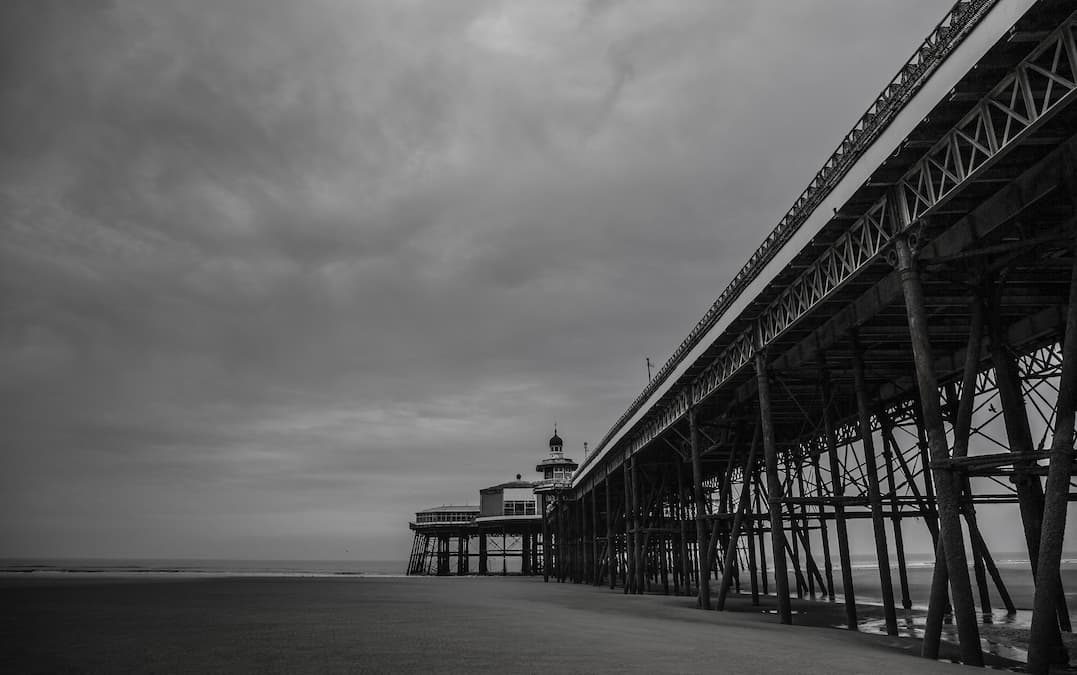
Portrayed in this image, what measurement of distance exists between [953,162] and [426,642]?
1194 cm

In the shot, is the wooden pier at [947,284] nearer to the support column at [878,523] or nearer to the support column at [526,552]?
the support column at [878,523]

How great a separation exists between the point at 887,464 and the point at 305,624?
18.3 m

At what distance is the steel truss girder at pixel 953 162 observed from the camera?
8.63 metres

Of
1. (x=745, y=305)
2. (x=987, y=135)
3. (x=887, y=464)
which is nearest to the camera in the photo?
(x=987, y=135)

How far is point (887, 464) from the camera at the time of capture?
22281mm

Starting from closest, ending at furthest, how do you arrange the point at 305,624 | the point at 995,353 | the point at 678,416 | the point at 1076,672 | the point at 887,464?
1. the point at 1076,672
2. the point at 995,353
3. the point at 305,624
4. the point at 887,464
5. the point at 678,416

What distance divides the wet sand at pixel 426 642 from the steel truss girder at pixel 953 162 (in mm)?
7168

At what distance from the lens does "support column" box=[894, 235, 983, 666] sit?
10.4 m

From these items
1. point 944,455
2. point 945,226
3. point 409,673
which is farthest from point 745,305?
point 409,673

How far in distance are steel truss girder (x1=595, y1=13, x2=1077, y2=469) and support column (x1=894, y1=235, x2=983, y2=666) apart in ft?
3.29

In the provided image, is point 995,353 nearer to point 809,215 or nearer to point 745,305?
point 809,215

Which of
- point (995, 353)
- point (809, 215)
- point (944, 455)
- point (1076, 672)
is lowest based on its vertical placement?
point (1076, 672)

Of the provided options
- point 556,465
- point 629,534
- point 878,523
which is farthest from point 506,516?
point 878,523

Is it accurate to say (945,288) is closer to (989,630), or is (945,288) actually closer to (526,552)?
(989,630)
